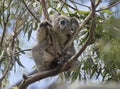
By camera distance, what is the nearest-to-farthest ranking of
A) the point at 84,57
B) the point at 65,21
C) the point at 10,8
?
the point at 65,21
the point at 84,57
the point at 10,8

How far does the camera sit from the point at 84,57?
2.27m

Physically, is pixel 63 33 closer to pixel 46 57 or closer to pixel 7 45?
pixel 46 57

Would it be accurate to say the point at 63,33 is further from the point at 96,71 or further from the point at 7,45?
the point at 7,45

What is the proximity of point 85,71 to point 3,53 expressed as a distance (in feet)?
2.31

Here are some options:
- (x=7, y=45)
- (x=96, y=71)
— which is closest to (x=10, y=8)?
(x=7, y=45)

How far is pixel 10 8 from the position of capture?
2.45 meters

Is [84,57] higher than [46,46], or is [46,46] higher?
[46,46]

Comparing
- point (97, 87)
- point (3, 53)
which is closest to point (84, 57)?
point (3, 53)

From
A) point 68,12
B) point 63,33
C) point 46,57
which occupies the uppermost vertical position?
point 68,12

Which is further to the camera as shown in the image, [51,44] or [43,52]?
[43,52]

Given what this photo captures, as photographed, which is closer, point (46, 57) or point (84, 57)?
point (46, 57)

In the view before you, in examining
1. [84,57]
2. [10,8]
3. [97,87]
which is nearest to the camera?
[97,87]

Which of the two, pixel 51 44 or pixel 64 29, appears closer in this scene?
pixel 51 44

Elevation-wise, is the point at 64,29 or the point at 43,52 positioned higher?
the point at 64,29
